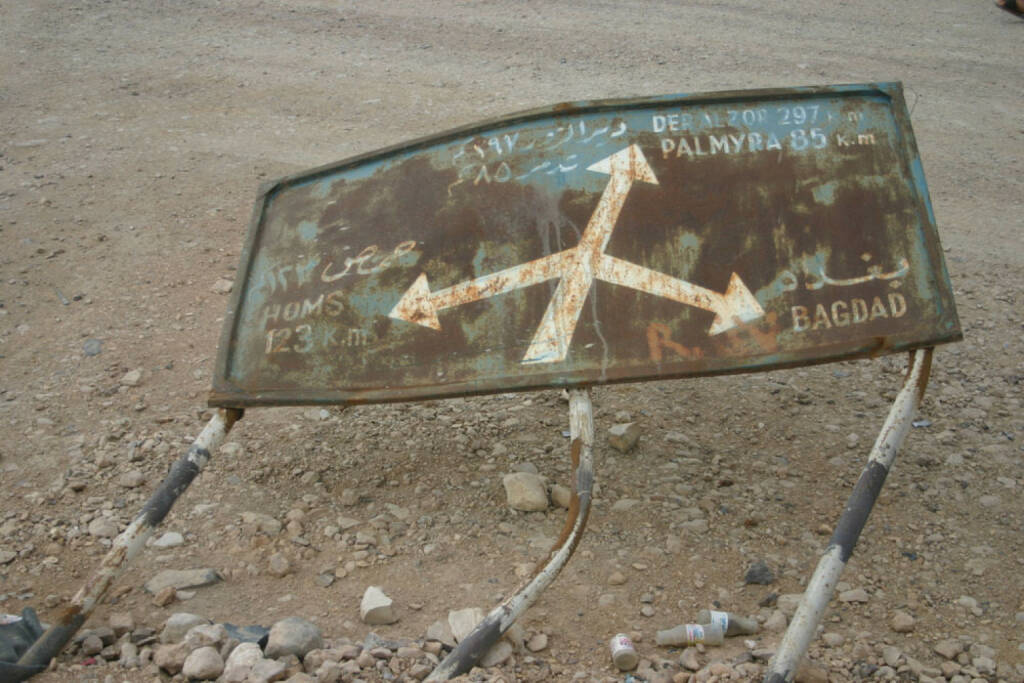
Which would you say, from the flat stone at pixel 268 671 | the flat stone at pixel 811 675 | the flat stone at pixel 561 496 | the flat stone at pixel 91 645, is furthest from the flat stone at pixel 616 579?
the flat stone at pixel 91 645

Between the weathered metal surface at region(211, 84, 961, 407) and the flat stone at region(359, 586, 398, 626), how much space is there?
2.06ft

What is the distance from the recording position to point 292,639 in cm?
240

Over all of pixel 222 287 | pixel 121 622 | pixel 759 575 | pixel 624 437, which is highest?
pixel 222 287

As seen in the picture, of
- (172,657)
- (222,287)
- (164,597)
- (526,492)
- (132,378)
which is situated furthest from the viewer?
(222,287)

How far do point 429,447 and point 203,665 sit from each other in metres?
1.43

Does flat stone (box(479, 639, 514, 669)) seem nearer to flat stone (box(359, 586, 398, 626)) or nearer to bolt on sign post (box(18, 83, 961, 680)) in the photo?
bolt on sign post (box(18, 83, 961, 680))

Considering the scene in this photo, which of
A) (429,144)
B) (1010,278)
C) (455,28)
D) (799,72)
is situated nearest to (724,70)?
(799,72)

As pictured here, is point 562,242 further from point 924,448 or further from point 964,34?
point 964,34

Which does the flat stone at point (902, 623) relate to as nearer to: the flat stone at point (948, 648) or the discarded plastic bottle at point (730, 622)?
the flat stone at point (948, 648)

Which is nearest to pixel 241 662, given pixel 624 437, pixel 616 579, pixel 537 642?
pixel 537 642

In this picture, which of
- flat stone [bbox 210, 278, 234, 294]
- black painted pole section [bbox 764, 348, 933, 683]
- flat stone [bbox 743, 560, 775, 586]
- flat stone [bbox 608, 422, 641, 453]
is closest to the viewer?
black painted pole section [bbox 764, 348, 933, 683]

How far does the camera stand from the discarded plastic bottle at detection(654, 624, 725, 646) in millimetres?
2518

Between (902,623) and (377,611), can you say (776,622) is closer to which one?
(902,623)

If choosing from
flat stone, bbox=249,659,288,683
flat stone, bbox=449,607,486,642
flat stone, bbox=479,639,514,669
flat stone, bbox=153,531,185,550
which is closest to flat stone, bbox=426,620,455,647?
flat stone, bbox=449,607,486,642
